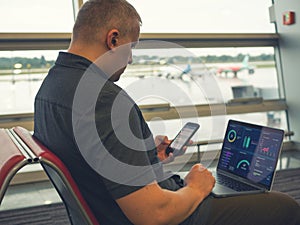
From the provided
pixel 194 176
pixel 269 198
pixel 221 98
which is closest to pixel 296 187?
pixel 221 98

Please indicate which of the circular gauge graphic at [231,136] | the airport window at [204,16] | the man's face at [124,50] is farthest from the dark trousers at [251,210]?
the airport window at [204,16]

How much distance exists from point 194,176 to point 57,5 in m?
2.87

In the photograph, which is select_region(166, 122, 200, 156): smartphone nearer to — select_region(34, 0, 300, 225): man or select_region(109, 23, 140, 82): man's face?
select_region(34, 0, 300, 225): man

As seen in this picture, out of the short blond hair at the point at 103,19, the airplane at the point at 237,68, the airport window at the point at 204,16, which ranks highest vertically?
the airport window at the point at 204,16

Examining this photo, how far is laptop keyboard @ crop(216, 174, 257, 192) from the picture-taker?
137 cm

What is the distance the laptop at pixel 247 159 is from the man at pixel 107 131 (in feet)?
0.87

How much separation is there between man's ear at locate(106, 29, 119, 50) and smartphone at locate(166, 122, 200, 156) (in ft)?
1.83

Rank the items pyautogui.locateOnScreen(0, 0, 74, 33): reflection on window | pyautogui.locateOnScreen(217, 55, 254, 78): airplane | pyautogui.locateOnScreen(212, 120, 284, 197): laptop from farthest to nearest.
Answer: pyautogui.locateOnScreen(217, 55, 254, 78): airplane
pyautogui.locateOnScreen(0, 0, 74, 33): reflection on window
pyautogui.locateOnScreen(212, 120, 284, 197): laptop

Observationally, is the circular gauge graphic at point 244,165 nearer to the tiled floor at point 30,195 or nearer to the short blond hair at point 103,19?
the short blond hair at point 103,19

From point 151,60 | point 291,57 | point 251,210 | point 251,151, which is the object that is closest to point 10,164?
point 251,210

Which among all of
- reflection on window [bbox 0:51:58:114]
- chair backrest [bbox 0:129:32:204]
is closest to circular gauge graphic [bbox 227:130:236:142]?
chair backrest [bbox 0:129:32:204]

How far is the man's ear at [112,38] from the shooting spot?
104 cm

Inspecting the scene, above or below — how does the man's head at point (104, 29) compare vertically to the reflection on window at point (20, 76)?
above

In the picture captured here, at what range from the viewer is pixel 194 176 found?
112cm
